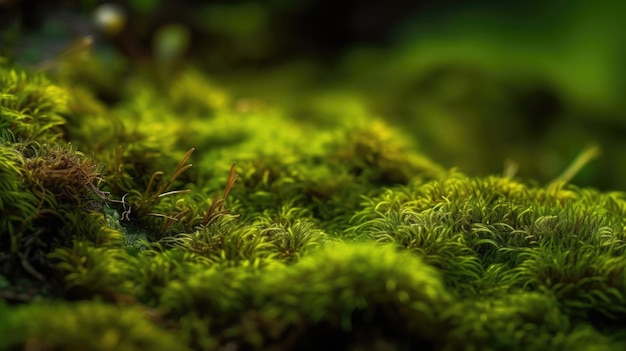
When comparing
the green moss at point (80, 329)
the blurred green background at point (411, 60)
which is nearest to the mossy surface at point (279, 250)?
the green moss at point (80, 329)

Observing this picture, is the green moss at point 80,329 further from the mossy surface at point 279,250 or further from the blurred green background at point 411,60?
the blurred green background at point 411,60

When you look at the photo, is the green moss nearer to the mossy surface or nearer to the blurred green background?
the mossy surface

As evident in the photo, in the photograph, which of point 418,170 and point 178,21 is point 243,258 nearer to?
point 418,170

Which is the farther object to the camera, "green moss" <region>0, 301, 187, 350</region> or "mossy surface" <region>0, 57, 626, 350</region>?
"mossy surface" <region>0, 57, 626, 350</region>

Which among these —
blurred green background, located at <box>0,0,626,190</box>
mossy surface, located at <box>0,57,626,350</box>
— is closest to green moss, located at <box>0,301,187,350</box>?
mossy surface, located at <box>0,57,626,350</box>

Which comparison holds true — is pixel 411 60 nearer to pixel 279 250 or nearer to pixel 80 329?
pixel 279 250

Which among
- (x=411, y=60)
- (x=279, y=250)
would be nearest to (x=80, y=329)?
(x=279, y=250)
